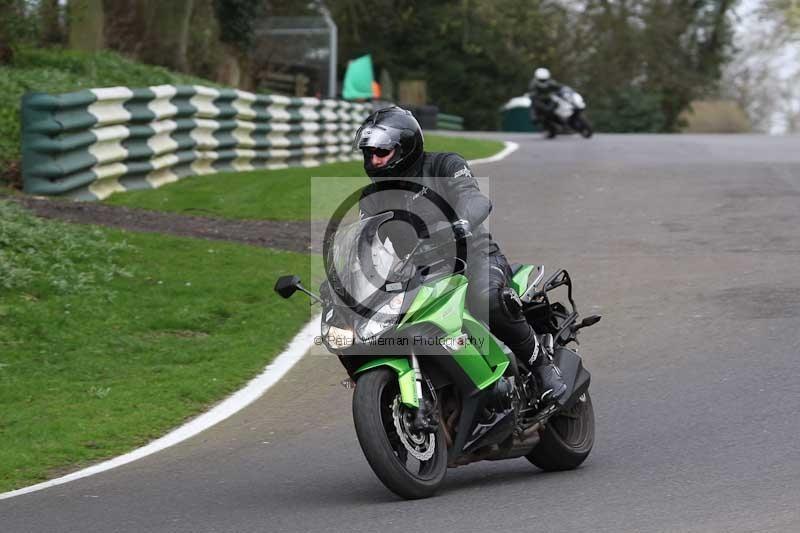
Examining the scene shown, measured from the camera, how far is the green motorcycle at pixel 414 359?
6.41m

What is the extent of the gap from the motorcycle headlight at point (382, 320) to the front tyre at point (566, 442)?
52.3 inches

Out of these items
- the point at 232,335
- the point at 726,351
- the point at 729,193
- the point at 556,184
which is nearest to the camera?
the point at 726,351

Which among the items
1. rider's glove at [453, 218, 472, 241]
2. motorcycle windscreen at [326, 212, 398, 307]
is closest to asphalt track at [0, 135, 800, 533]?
motorcycle windscreen at [326, 212, 398, 307]

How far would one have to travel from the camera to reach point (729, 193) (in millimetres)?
18172

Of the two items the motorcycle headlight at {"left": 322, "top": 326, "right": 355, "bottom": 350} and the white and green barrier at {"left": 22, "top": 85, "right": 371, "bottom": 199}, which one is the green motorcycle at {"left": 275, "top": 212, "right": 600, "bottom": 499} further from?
the white and green barrier at {"left": 22, "top": 85, "right": 371, "bottom": 199}

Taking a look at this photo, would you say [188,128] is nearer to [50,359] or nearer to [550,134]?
[50,359]

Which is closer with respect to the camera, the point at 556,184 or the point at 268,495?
the point at 268,495

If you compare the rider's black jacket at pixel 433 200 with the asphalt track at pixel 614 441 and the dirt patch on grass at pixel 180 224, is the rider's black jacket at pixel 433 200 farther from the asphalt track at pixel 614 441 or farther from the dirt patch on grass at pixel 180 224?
the dirt patch on grass at pixel 180 224

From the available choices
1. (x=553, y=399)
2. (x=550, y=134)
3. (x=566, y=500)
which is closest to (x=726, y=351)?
(x=553, y=399)

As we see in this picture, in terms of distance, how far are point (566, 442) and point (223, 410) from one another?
2467mm

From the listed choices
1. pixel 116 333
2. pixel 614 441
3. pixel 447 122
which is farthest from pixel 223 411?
pixel 447 122

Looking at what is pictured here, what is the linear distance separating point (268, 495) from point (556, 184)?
13362 mm

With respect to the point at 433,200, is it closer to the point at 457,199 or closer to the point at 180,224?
the point at 457,199

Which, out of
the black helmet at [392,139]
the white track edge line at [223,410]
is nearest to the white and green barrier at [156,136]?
the white track edge line at [223,410]
